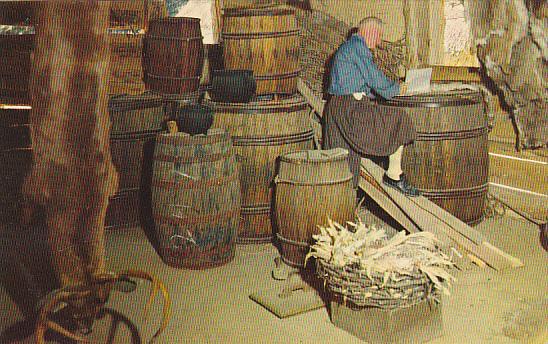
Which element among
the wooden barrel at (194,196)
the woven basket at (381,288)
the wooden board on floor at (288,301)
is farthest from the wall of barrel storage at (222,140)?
the woven basket at (381,288)

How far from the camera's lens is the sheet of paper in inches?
236

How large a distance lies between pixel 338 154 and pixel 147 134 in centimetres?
191

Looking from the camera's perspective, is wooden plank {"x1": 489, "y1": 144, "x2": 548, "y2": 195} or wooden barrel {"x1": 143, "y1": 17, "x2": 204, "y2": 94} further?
wooden barrel {"x1": 143, "y1": 17, "x2": 204, "y2": 94}

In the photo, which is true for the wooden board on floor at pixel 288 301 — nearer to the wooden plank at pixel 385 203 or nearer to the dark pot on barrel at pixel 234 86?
the wooden plank at pixel 385 203

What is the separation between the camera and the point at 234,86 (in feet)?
18.0

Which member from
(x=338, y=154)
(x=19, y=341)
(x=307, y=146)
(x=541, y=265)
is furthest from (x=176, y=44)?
(x=541, y=265)

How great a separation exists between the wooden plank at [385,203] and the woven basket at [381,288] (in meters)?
1.43

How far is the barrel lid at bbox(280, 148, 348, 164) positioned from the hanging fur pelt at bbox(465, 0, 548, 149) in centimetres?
202

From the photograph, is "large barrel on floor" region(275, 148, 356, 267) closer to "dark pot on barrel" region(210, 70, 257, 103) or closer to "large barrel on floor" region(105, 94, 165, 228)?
"dark pot on barrel" region(210, 70, 257, 103)

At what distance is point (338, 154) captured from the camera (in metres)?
5.05

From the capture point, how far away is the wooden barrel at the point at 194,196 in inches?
193

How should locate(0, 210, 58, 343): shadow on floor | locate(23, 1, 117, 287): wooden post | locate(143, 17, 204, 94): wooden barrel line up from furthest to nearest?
locate(143, 17, 204, 94): wooden barrel < locate(0, 210, 58, 343): shadow on floor < locate(23, 1, 117, 287): wooden post

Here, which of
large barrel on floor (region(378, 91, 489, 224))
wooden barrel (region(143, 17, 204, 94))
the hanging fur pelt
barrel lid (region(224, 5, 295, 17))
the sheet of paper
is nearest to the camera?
large barrel on floor (region(378, 91, 489, 224))

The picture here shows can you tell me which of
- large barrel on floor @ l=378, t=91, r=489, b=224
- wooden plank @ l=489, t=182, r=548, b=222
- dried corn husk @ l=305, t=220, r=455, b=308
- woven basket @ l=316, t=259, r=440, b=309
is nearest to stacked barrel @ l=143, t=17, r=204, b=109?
large barrel on floor @ l=378, t=91, r=489, b=224
